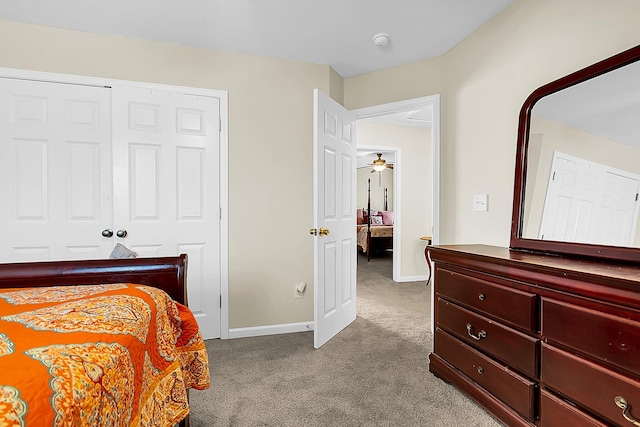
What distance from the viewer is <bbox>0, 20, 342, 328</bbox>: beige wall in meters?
2.71

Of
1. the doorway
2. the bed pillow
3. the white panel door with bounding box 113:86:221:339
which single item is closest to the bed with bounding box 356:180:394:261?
the bed pillow

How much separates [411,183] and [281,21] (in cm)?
345

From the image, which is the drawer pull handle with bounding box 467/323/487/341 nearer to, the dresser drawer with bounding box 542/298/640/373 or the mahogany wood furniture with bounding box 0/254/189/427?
the dresser drawer with bounding box 542/298/640/373

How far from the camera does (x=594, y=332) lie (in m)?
1.19

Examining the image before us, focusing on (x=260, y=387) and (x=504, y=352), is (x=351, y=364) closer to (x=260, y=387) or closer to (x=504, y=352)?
(x=260, y=387)

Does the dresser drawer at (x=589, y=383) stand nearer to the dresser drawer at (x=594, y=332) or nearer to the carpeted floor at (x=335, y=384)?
the dresser drawer at (x=594, y=332)

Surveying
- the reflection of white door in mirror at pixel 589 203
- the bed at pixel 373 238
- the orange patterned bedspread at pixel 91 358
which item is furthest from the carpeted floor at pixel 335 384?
the bed at pixel 373 238

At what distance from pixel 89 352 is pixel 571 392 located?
160 centimetres

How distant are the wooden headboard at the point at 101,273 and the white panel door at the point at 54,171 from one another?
3.96 ft

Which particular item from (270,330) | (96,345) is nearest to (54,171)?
(270,330)

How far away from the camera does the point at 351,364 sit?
2.29 m

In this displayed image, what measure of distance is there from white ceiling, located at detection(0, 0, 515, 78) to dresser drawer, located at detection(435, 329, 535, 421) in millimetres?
2107

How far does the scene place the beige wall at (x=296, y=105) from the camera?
218 centimetres

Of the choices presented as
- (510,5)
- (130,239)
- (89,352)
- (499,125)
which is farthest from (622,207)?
(130,239)
